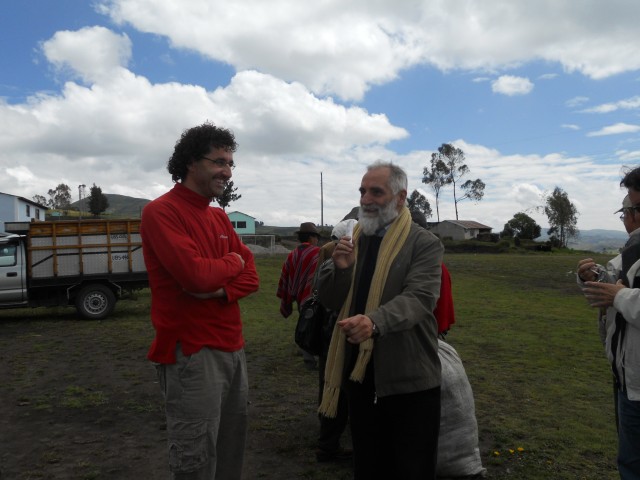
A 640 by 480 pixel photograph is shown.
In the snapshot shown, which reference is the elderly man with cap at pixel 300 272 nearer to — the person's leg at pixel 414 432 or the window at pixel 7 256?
the person's leg at pixel 414 432

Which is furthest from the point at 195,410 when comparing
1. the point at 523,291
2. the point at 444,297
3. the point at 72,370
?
the point at 523,291

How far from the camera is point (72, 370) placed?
7047mm

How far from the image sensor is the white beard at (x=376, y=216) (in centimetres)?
272

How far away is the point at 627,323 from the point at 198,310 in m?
2.02

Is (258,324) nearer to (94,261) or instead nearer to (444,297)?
(94,261)

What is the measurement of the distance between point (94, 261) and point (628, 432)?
10.9 meters

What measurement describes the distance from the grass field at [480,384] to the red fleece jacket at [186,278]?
6.19 feet

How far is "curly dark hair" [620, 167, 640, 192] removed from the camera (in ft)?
9.07

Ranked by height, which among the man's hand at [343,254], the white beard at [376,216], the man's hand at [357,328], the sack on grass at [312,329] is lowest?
the sack on grass at [312,329]

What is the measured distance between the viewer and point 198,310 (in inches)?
97.0

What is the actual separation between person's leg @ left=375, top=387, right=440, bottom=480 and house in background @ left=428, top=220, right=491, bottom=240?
7238 centimetres

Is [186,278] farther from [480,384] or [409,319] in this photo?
[480,384]

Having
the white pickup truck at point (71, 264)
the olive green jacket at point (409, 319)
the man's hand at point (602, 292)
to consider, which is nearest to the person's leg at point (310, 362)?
the olive green jacket at point (409, 319)

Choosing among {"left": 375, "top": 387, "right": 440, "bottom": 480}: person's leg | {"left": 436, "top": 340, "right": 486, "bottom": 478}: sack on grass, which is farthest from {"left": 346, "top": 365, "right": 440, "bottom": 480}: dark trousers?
{"left": 436, "top": 340, "right": 486, "bottom": 478}: sack on grass
